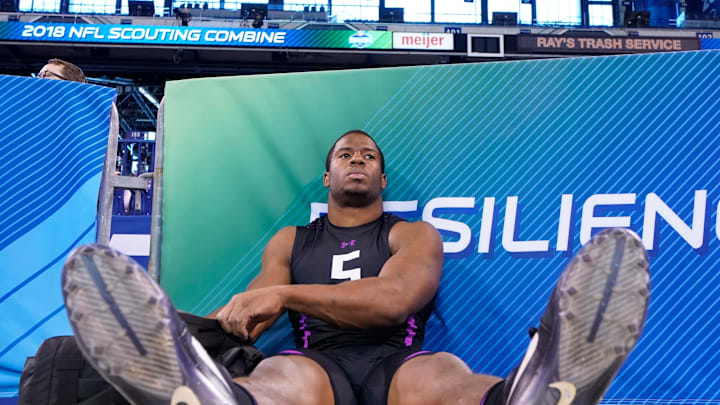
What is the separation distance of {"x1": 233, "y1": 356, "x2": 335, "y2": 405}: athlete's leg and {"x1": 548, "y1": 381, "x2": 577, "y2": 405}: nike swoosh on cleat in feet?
1.77

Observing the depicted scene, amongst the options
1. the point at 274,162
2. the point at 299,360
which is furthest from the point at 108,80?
the point at 299,360

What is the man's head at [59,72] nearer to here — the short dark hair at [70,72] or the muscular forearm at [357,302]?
the short dark hair at [70,72]

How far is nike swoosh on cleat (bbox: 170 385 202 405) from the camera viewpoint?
0.86 meters

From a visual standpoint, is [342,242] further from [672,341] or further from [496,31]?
[496,31]

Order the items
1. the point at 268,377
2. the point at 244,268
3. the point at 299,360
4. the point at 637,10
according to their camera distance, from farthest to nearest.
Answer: the point at 637,10 < the point at 244,268 < the point at 299,360 < the point at 268,377

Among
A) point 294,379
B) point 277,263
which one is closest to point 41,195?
point 277,263

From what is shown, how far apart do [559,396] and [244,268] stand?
4.38 ft

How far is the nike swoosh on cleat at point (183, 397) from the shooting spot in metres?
0.86

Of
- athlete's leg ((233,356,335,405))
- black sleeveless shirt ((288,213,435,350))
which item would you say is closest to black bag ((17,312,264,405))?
athlete's leg ((233,356,335,405))

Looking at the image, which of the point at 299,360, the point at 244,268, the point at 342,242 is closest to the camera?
the point at 299,360

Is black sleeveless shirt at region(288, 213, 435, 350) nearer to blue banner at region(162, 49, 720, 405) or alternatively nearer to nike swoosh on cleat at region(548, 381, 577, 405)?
blue banner at region(162, 49, 720, 405)

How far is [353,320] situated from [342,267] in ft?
1.02

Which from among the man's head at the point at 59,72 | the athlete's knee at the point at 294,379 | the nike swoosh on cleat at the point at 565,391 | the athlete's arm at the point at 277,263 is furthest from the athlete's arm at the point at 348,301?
the man's head at the point at 59,72

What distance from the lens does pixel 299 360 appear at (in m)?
1.34
